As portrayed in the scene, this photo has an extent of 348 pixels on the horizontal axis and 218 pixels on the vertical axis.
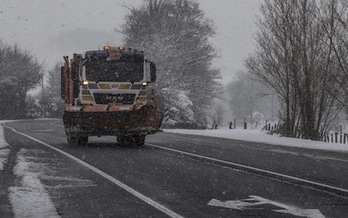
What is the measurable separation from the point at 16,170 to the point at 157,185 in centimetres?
308

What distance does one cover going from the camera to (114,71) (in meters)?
15.8

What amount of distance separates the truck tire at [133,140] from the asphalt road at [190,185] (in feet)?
11.1

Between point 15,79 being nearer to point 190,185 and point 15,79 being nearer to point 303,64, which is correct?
point 303,64

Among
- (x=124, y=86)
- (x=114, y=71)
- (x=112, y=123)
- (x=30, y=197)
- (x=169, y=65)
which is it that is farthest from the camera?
(x=169, y=65)

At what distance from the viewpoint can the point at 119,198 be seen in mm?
6695

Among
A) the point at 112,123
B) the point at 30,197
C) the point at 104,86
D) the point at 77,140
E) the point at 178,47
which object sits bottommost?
the point at 30,197

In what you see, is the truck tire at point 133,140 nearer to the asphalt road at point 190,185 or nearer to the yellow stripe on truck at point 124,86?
the yellow stripe on truck at point 124,86

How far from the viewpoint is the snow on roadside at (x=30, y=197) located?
18.9ft

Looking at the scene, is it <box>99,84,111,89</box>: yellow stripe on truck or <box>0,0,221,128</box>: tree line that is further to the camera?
<box>0,0,221,128</box>: tree line

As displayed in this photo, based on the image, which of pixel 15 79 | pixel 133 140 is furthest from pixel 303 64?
pixel 15 79

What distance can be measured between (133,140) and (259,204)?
34.4ft

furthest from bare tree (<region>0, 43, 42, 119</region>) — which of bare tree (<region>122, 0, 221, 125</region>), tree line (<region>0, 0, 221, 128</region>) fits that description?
bare tree (<region>122, 0, 221, 125</region>)

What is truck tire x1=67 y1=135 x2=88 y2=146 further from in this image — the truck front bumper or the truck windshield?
the truck windshield

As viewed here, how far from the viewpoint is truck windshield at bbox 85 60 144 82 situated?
15672 mm
